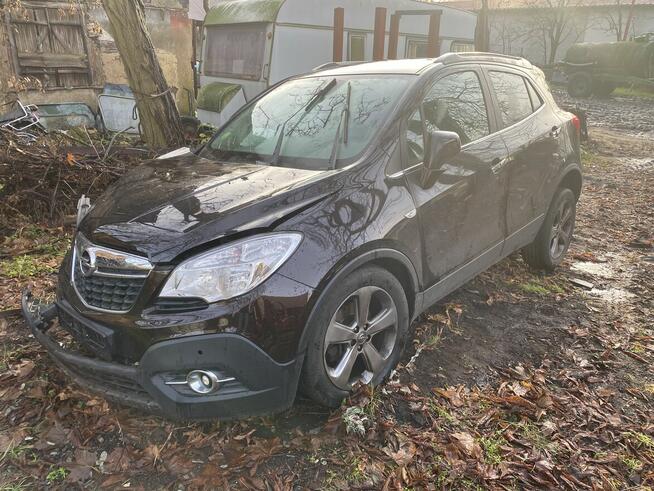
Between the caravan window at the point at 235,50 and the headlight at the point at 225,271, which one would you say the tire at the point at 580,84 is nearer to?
the caravan window at the point at 235,50

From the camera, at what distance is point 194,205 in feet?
8.41

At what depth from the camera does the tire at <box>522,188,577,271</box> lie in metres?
4.45

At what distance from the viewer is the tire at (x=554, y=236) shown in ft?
14.6

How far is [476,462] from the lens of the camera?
2471 millimetres

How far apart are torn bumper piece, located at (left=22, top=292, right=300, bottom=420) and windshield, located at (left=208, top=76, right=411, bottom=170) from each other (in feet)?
3.83

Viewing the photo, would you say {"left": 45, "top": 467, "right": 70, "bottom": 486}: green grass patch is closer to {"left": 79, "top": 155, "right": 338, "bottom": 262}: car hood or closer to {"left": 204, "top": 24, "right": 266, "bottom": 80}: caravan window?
{"left": 79, "top": 155, "right": 338, "bottom": 262}: car hood

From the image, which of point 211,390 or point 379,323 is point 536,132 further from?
point 211,390

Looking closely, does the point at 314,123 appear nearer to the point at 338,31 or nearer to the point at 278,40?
the point at 278,40

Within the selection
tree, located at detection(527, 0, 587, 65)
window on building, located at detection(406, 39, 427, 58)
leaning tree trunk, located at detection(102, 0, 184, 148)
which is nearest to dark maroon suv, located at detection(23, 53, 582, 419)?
leaning tree trunk, located at detection(102, 0, 184, 148)

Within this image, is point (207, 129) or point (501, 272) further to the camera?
point (207, 129)

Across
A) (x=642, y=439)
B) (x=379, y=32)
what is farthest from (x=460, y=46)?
(x=642, y=439)

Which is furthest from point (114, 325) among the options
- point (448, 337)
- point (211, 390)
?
point (448, 337)

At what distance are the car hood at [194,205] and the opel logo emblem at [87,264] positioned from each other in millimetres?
94

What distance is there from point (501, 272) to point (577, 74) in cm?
2088
